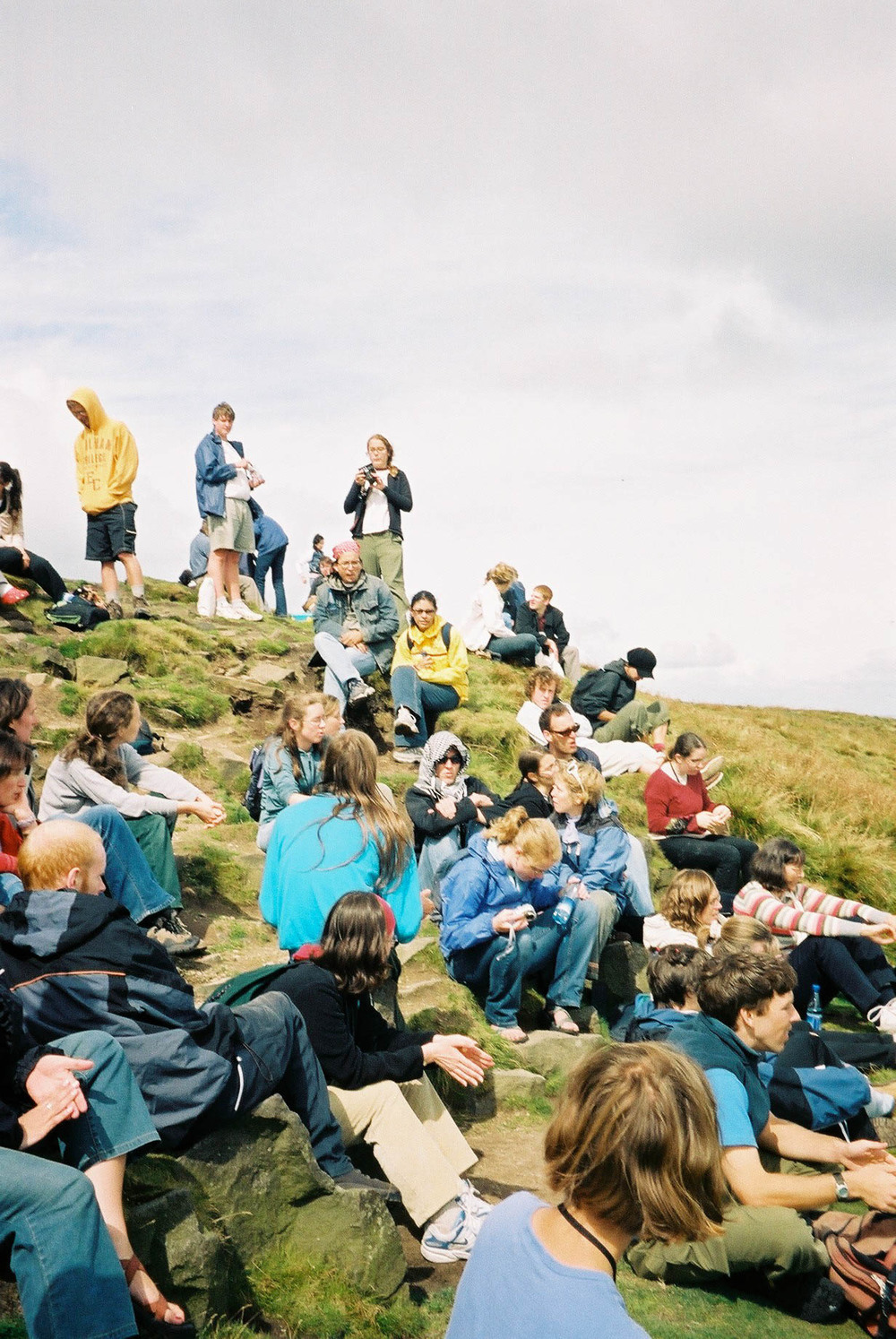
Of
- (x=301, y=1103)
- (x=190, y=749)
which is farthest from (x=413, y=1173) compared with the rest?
(x=190, y=749)

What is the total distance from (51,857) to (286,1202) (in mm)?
1608

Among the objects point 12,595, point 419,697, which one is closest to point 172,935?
point 419,697

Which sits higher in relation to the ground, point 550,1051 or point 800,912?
Result: point 800,912

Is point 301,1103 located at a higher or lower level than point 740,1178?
higher

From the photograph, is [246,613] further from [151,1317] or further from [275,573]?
[151,1317]

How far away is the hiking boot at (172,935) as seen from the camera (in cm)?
686

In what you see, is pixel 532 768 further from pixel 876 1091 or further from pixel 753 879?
pixel 876 1091

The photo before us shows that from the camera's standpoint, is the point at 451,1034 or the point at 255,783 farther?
the point at 255,783

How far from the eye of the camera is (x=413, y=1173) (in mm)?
4629

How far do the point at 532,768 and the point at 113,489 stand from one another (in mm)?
6700

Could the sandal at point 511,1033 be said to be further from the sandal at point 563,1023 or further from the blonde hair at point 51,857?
the blonde hair at point 51,857

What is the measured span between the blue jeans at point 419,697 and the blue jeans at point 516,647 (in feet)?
11.4

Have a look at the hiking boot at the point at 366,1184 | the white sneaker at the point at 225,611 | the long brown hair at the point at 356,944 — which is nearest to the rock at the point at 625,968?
the long brown hair at the point at 356,944

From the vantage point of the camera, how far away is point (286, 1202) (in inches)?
164
